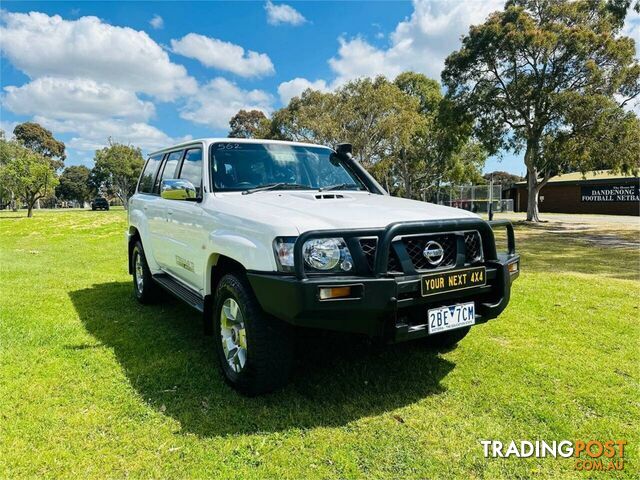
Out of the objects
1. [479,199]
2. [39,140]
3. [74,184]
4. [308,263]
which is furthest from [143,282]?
[74,184]

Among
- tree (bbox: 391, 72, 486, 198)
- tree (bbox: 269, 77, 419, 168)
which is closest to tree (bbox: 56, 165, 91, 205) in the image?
tree (bbox: 391, 72, 486, 198)

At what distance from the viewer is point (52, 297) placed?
6246 millimetres

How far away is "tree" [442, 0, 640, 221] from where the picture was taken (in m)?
19.9

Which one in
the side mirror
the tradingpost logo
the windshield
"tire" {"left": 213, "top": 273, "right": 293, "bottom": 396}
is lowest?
the tradingpost logo

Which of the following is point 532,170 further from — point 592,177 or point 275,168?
point 275,168

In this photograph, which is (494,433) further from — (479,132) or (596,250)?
(479,132)

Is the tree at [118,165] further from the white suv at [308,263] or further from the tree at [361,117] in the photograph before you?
the white suv at [308,263]

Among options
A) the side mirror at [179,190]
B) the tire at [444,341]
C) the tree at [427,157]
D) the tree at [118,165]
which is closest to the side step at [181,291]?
the side mirror at [179,190]

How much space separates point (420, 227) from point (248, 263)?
1.16 meters

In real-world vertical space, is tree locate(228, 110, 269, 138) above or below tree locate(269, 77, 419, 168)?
above

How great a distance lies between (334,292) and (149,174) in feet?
14.1

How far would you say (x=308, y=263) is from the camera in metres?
2.78

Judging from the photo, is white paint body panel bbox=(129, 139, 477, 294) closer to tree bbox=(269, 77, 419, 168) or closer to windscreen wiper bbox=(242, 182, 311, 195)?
windscreen wiper bbox=(242, 182, 311, 195)

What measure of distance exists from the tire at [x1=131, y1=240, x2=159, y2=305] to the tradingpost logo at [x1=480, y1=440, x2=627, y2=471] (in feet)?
14.2
